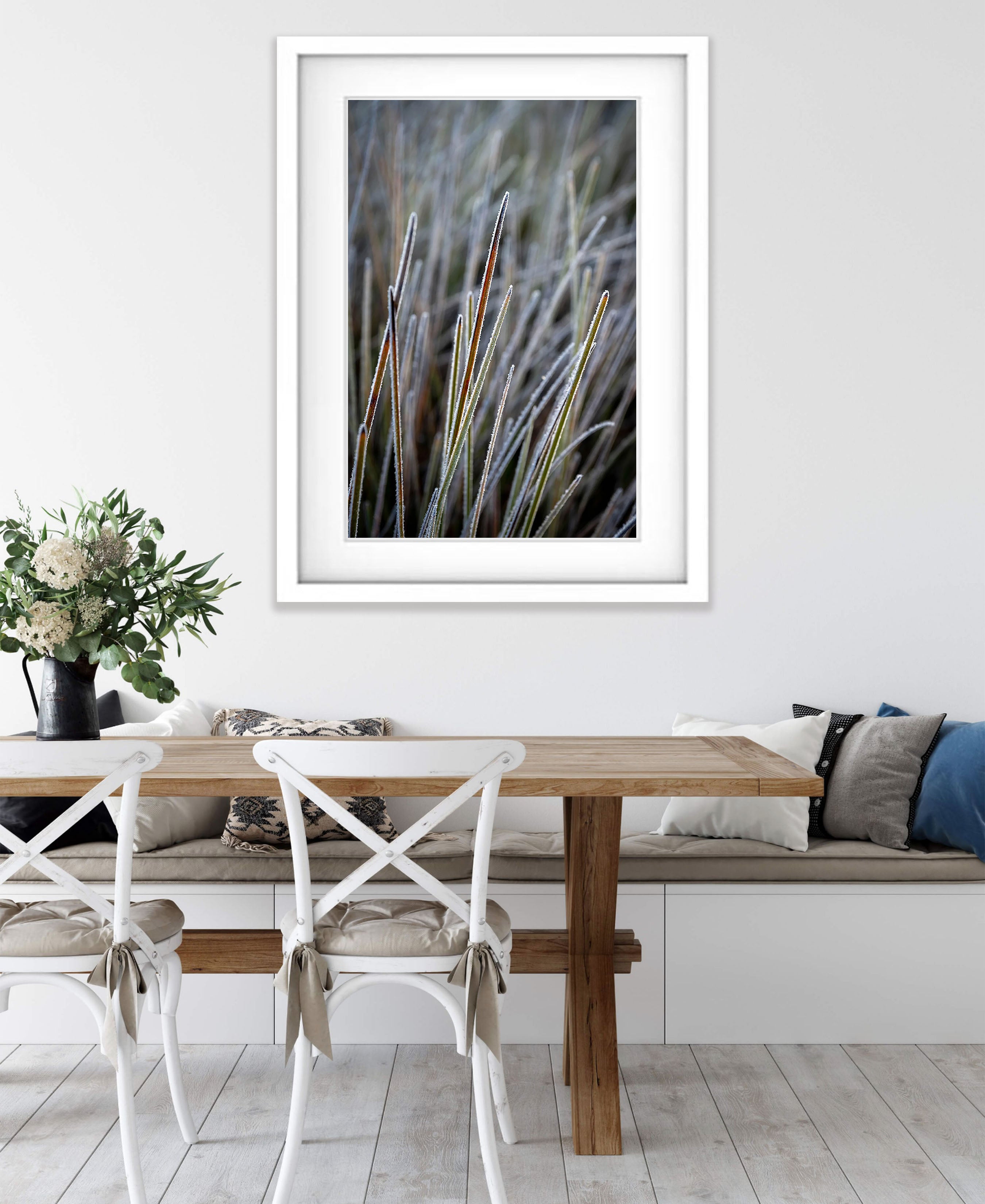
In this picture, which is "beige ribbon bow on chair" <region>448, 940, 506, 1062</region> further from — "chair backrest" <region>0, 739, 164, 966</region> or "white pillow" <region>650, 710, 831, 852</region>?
"white pillow" <region>650, 710, 831, 852</region>

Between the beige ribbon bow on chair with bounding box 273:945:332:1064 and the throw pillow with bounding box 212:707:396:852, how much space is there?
2.18ft

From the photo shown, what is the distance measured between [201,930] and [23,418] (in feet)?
5.64

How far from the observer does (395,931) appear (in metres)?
1.85

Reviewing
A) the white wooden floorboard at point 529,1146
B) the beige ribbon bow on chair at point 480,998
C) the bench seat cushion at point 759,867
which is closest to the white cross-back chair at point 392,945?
the beige ribbon bow on chair at point 480,998

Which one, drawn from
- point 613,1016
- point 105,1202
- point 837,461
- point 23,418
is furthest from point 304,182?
point 105,1202

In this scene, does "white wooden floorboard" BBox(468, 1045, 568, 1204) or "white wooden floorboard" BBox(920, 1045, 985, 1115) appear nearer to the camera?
"white wooden floorboard" BBox(468, 1045, 568, 1204)

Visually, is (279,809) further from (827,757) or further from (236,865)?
(827,757)

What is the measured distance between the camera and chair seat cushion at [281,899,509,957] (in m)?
1.84

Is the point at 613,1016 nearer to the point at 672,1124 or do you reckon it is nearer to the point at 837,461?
the point at 672,1124

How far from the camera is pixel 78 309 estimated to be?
3.20 metres

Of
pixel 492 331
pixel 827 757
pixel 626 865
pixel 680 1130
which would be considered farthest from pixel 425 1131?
pixel 492 331

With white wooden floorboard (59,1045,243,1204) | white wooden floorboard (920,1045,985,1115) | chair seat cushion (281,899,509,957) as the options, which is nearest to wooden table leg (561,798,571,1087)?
chair seat cushion (281,899,509,957)

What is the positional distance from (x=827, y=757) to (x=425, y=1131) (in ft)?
4.81

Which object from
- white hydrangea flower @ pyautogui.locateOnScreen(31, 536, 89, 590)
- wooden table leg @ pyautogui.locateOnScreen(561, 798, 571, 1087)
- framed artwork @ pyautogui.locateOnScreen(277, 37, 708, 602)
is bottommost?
wooden table leg @ pyautogui.locateOnScreen(561, 798, 571, 1087)
